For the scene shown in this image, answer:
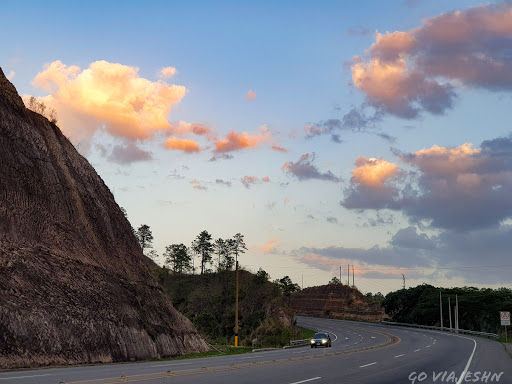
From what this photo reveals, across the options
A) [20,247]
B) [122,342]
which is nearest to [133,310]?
[122,342]

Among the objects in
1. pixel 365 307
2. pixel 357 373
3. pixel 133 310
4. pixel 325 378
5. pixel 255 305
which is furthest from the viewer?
pixel 365 307

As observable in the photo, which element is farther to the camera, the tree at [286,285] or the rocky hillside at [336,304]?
the rocky hillside at [336,304]

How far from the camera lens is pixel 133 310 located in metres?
37.2

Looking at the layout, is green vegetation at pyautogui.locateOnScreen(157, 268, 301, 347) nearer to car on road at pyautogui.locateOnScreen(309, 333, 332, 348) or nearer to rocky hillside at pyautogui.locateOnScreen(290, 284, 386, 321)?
car on road at pyautogui.locateOnScreen(309, 333, 332, 348)

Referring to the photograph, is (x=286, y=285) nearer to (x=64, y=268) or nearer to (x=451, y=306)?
(x=451, y=306)

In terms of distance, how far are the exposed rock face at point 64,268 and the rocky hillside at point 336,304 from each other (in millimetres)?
93376

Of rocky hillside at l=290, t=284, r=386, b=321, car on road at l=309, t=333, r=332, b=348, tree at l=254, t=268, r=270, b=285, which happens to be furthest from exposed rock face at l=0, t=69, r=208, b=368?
rocky hillside at l=290, t=284, r=386, b=321

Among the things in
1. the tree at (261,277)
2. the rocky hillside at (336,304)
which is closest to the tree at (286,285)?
the tree at (261,277)

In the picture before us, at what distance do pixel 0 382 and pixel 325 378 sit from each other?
942 cm

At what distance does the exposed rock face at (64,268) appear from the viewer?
93.8ft

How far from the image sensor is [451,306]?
103250mm

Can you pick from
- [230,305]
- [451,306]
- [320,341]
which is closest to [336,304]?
[451,306]

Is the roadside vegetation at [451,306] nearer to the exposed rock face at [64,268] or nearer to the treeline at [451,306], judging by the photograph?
the treeline at [451,306]

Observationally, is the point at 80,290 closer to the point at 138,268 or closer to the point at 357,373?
the point at 138,268
